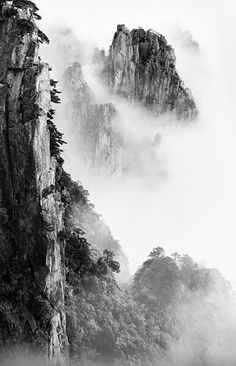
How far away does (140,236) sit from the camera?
147500 millimetres

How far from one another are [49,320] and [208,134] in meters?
155

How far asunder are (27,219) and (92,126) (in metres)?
93.4

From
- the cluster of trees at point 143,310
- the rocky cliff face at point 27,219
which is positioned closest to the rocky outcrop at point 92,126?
the cluster of trees at point 143,310

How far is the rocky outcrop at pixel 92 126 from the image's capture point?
14112cm

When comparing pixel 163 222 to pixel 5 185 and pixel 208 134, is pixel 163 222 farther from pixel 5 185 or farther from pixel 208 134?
pixel 5 185

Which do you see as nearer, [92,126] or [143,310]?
[143,310]

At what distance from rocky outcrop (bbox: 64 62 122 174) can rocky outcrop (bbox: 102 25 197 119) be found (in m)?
10.3

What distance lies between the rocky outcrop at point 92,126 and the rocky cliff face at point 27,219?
286 feet

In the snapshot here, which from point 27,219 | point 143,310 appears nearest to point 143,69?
point 143,310

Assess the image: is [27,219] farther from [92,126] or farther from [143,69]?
[143,69]

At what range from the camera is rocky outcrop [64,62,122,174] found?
141125mm

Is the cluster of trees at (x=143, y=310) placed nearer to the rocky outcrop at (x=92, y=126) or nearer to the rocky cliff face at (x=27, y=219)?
the rocky cliff face at (x=27, y=219)

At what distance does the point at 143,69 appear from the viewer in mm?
150750

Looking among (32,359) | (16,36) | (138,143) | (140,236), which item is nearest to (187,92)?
(138,143)
